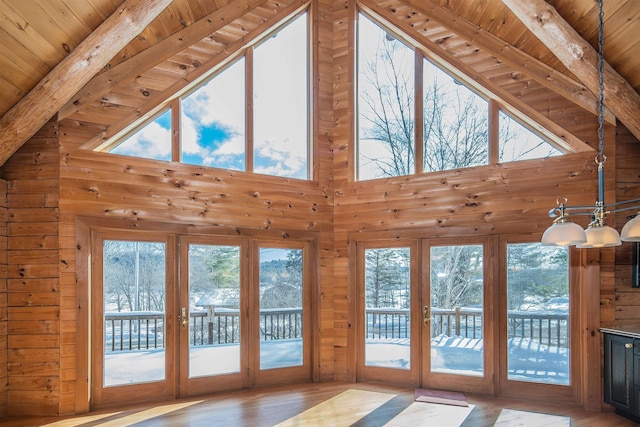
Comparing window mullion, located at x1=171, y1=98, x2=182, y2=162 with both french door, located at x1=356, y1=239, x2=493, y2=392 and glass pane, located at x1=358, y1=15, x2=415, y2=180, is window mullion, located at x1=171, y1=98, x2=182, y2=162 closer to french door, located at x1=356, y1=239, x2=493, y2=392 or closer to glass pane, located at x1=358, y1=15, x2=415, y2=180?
glass pane, located at x1=358, y1=15, x2=415, y2=180

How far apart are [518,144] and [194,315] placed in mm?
4433

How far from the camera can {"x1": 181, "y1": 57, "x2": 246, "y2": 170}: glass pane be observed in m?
5.22

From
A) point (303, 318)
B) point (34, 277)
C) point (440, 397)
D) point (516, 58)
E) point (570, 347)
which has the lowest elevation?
point (440, 397)

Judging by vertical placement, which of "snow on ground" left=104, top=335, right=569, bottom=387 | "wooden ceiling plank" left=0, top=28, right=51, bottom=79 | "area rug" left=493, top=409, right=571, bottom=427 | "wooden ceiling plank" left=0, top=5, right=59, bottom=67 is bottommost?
"area rug" left=493, top=409, right=571, bottom=427

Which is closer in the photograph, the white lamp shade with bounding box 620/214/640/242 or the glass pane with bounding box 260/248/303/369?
the white lamp shade with bounding box 620/214/640/242

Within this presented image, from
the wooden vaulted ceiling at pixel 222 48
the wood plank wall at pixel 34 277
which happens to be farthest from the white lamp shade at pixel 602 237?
the wood plank wall at pixel 34 277

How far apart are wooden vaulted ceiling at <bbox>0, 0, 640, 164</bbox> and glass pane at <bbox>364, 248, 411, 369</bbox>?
2.45 m

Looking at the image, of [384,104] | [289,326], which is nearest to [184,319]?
[289,326]

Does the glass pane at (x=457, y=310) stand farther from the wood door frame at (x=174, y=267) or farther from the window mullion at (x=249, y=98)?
the window mullion at (x=249, y=98)

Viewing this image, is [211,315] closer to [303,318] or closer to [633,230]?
[303,318]

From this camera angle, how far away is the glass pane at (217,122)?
17.1 feet

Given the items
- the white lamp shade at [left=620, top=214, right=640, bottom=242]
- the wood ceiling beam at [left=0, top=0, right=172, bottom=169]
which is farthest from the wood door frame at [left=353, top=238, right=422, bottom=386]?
the wood ceiling beam at [left=0, top=0, right=172, bottom=169]

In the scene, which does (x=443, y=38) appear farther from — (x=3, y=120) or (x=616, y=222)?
(x=3, y=120)

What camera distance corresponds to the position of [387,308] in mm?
5594
